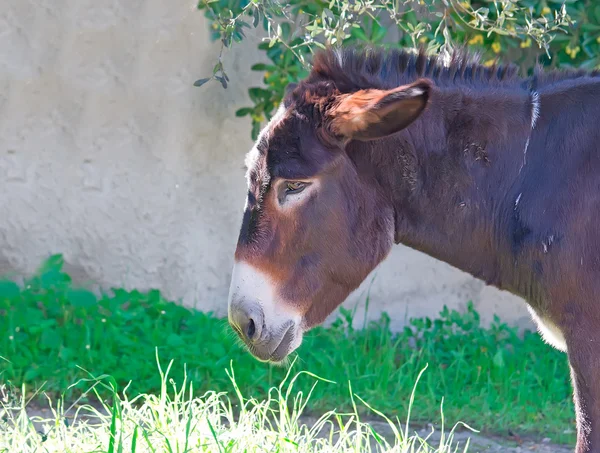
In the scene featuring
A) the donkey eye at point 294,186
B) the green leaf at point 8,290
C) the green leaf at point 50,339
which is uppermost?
the donkey eye at point 294,186

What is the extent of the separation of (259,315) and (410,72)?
3.23 ft

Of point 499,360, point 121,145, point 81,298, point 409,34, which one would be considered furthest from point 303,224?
point 121,145

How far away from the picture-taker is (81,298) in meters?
5.44

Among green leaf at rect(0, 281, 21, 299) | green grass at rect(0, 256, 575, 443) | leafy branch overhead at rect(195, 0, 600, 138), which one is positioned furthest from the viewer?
green leaf at rect(0, 281, 21, 299)

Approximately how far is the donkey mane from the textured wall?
2.75 meters

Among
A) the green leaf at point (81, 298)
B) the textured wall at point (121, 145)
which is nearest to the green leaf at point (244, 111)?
the textured wall at point (121, 145)

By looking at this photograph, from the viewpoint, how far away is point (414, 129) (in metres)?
2.87

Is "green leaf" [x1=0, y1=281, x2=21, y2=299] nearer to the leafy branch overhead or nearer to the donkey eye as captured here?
the leafy branch overhead

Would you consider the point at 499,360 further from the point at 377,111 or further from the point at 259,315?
the point at 377,111

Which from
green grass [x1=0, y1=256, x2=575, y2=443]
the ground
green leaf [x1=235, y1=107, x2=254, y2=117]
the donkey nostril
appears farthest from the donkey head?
green leaf [x1=235, y1=107, x2=254, y2=117]

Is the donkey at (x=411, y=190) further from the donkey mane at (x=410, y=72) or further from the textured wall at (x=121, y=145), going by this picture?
the textured wall at (x=121, y=145)

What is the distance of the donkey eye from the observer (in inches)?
112

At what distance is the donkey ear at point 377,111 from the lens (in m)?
2.60

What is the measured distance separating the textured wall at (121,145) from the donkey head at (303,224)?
2874 mm
